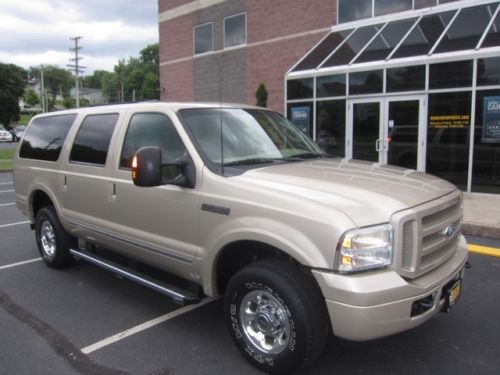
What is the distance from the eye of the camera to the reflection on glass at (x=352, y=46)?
13327 mm

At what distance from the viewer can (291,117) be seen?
47.9ft

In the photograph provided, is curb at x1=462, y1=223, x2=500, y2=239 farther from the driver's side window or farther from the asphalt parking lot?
the driver's side window

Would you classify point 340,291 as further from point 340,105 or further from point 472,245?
point 340,105

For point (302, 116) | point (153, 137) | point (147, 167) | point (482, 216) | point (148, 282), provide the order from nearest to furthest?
point (147, 167), point (148, 282), point (153, 137), point (482, 216), point (302, 116)

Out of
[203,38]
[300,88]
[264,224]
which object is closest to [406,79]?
[300,88]

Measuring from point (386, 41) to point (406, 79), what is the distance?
198 centimetres

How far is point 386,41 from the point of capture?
12969 millimetres

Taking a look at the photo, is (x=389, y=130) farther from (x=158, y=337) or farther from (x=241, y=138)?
(x=158, y=337)

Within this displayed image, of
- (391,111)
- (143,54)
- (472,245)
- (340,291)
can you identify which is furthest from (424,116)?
(143,54)

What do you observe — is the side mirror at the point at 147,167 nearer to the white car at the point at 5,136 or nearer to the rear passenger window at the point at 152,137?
the rear passenger window at the point at 152,137

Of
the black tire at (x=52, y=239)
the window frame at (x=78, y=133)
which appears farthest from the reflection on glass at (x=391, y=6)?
the black tire at (x=52, y=239)

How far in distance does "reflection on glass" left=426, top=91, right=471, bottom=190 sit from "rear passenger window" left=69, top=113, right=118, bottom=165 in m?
8.83

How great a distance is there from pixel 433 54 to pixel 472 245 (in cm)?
606

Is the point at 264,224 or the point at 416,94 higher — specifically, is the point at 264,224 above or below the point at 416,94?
below
